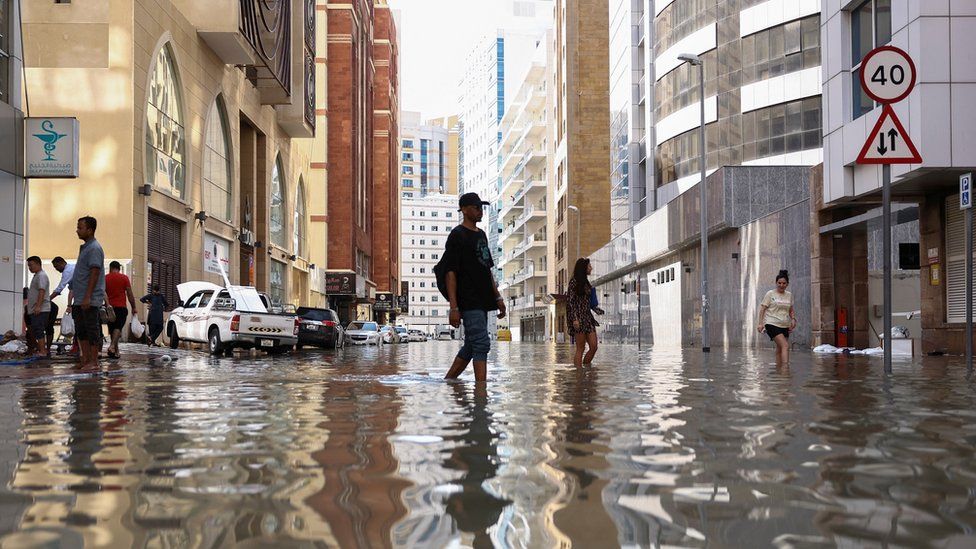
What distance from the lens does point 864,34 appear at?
22.5m

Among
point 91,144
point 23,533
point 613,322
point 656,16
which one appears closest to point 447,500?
point 23,533

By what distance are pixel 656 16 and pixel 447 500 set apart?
48.0 metres

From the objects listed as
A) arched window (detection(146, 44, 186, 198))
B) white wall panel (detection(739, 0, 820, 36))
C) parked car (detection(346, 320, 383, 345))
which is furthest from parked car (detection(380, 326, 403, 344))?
white wall panel (detection(739, 0, 820, 36))

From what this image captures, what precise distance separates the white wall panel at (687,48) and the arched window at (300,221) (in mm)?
20328

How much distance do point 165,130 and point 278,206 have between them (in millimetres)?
19234

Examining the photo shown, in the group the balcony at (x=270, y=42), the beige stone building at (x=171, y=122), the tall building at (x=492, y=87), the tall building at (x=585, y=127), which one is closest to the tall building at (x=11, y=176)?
the beige stone building at (x=171, y=122)

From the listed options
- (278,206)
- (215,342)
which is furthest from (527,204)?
(215,342)

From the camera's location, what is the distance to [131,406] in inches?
306

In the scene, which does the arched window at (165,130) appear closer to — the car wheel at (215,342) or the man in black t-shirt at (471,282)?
the car wheel at (215,342)

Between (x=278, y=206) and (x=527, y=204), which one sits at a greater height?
(x=527, y=204)

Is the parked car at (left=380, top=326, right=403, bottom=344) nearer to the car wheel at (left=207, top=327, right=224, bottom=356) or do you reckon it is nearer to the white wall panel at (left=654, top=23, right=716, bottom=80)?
the white wall panel at (left=654, top=23, right=716, bottom=80)

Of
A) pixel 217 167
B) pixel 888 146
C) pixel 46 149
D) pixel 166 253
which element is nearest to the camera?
pixel 888 146

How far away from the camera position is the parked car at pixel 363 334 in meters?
51.6

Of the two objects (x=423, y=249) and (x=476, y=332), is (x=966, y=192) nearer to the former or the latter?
(x=476, y=332)
